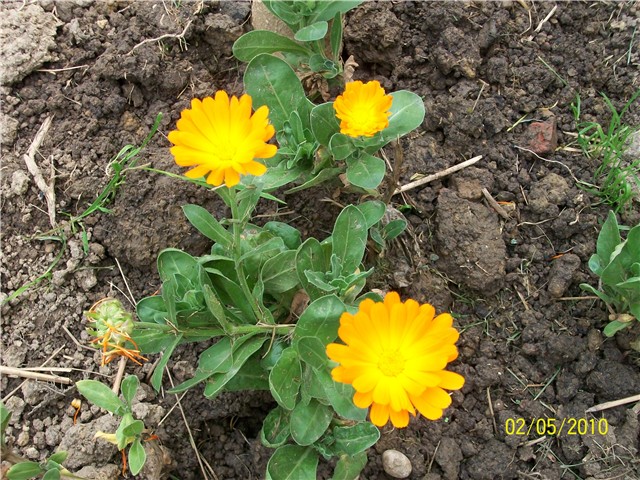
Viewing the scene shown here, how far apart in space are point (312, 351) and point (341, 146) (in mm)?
822

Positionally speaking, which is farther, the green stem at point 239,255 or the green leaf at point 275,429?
the green leaf at point 275,429

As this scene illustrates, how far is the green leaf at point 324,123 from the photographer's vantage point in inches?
96.3

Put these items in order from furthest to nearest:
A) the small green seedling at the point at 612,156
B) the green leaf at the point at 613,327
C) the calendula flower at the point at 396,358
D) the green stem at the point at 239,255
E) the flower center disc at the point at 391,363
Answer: the small green seedling at the point at 612,156
the green leaf at the point at 613,327
the green stem at the point at 239,255
the flower center disc at the point at 391,363
the calendula flower at the point at 396,358

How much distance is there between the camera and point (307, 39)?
95.3 inches

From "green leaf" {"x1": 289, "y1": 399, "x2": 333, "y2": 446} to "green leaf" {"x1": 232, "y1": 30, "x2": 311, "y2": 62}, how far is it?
139 cm

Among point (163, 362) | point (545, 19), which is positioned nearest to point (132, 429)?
→ point (163, 362)

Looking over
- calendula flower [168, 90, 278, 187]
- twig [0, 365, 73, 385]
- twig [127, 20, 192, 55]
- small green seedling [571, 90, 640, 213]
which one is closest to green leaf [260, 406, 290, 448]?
twig [0, 365, 73, 385]

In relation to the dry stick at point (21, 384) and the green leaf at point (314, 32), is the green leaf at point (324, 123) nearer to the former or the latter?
the green leaf at point (314, 32)

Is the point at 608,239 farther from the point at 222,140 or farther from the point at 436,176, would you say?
the point at 222,140

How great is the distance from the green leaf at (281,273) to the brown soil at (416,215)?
434 millimetres

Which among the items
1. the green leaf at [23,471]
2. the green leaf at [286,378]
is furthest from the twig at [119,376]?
the green leaf at [286,378]

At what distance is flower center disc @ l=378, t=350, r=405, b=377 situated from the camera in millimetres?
1856

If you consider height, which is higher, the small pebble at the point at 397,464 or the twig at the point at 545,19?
the twig at the point at 545,19

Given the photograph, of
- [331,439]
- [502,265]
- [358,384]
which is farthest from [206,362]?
[502,265]
